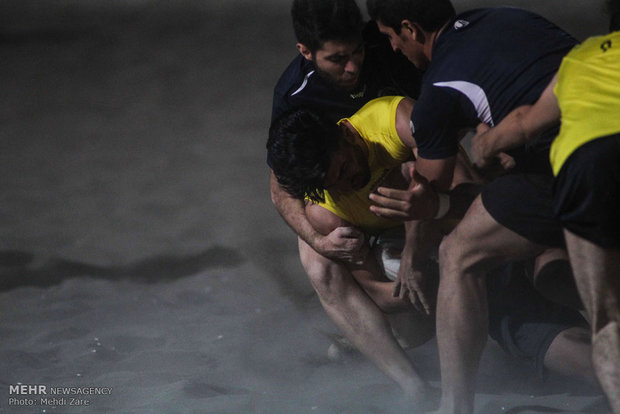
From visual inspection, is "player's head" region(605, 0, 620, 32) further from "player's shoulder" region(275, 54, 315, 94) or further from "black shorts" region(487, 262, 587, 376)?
"player's shoulder" region(275, 54, 315, 94)

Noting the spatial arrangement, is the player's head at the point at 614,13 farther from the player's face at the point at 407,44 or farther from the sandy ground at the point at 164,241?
the sandy ground at the point at 164,241

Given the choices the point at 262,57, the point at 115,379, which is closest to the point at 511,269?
the point at 115,379

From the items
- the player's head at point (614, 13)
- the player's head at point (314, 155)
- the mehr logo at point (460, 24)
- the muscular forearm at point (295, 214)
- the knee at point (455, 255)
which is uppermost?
the player's head at point (614, 13)

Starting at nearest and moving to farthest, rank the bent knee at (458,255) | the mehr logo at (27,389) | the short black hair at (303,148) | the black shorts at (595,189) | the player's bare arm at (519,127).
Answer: the black shorts at (595,189)
the player's bare arm at (519,127)
the bent knee at (458,255)
the short black hair at (303,148)
the mehr logo at (27,389)

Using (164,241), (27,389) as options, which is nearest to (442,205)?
(27,389)

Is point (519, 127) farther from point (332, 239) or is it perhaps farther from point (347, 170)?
point (332, 239)

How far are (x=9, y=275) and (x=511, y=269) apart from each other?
269 centimetres

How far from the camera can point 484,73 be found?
2.67 metres

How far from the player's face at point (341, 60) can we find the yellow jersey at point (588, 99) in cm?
112

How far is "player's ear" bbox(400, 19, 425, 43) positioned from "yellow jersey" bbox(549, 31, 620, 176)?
0.71 m

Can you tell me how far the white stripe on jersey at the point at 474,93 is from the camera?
8.82 feet

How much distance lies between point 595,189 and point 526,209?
1.09 feet

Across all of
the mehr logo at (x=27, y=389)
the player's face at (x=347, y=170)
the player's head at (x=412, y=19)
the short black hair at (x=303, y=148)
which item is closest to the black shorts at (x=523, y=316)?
the player's face at (x=347, y=170)

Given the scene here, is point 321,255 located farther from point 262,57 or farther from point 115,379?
point 262,57
